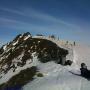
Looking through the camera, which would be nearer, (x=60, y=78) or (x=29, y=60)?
(x=60, y=78)

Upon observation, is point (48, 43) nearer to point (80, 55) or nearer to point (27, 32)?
point (80, 55)

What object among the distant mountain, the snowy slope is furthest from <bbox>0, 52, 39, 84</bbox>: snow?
the snowy slope

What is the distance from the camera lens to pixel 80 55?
2509 inches

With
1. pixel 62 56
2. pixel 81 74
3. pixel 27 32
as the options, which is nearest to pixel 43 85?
pixel 81 74

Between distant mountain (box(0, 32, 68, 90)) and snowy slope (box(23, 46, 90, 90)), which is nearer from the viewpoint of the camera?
snowy slope (box(23, 46, 90, 90))

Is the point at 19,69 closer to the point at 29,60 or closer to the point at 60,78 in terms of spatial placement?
the point at 29,60

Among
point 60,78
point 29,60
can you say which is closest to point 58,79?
point 60,78

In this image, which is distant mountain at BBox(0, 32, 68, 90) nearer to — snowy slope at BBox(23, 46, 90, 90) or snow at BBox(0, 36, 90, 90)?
snow at BBox(0, 36, 90, 90)

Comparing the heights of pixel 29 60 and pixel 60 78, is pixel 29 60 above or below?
above

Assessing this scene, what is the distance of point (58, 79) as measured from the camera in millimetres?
49594

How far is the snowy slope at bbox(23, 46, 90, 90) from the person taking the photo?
46.3 metres

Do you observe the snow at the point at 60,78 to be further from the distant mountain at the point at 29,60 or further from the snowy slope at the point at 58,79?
the distant mountain at the point at 29,60

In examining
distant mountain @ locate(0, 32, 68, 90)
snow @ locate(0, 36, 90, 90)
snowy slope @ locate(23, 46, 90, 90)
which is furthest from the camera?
distant mountain @ locate(0, 32, 68, 90)

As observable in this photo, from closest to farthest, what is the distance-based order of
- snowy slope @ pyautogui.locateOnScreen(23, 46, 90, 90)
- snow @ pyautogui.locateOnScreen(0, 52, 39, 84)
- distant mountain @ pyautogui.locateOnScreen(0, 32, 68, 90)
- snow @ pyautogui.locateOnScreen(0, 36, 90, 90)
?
snowy slope @ pyautogui.locateOnScreen(23, 46, 90, 90)
snow @ pyautogui.locateOnScreen(0, 36, 90, 90)
distant mountain @ pyautogui.locateOnScreen(0, 32, 68, 90)
snow @ pyautogui.locateOnScreen(0, 52, 39, 84)
